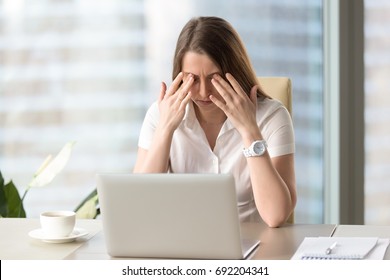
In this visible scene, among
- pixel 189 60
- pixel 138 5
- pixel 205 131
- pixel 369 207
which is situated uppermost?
pixel 138 5

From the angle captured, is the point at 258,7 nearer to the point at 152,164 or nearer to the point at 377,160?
the point at 377,160

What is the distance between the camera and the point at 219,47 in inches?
94.1

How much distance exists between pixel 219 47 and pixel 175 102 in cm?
21

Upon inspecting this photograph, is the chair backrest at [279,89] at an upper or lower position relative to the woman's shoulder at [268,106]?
upper

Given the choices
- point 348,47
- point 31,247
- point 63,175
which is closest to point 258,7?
point 348,47

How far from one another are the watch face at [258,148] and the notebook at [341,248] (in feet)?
1.27

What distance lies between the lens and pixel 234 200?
1.66 m

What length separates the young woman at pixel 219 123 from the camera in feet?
7.59

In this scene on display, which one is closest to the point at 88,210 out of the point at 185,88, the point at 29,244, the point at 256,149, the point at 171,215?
the point at 185,88

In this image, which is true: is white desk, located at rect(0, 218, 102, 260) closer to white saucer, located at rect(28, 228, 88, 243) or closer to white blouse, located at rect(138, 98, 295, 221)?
white saucer, located at rect(28, 228, 88, 243)

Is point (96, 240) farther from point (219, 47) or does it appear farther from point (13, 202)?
point (13, 202)

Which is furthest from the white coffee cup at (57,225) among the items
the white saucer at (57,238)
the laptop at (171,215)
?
the laptop at (171,215)

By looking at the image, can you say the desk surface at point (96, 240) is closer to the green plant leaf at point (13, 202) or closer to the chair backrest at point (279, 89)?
the chair backrest at point (279, 89)

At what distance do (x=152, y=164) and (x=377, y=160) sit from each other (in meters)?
1.63
